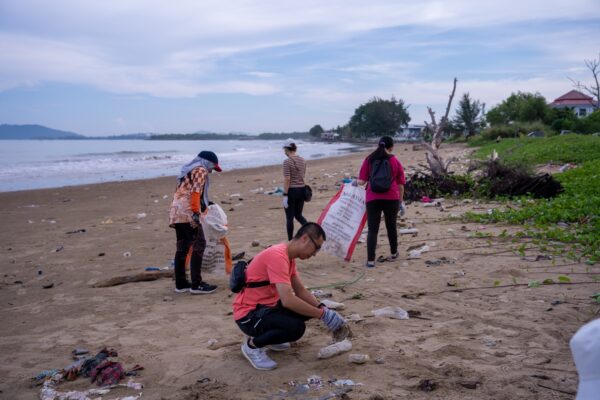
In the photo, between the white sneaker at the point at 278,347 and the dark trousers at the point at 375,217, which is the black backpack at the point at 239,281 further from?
the dark trousers at the point at 375,217

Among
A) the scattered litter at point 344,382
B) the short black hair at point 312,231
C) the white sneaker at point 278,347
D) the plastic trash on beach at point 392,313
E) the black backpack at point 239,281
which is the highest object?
the short black hair at point 312,231

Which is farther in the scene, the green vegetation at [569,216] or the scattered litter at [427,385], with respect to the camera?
the green vegetation at [569,216]

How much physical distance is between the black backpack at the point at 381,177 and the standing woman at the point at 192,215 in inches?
79.4

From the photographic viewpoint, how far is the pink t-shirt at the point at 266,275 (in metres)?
3.90

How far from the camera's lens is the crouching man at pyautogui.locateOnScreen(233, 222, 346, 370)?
12.8 feet

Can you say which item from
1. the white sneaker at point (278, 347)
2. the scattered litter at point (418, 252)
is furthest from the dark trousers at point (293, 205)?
the white sneaker at point (278, 347)

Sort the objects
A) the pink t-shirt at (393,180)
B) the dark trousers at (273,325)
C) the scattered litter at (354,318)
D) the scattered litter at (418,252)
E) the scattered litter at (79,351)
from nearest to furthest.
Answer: the dark trousers at (273,325) → the scattered litter at (79,351) → the scattered litter at (354,318) → the pink t-shirt at (393,180) → the scattered litter at (418,252)

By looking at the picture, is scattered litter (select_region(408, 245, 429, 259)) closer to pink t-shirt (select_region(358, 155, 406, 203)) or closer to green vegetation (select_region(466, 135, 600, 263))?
pink t-shirt (select_region(358, 155, 406, 203))

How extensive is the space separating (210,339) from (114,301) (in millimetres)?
1884

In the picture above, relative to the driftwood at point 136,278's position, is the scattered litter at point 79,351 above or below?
below

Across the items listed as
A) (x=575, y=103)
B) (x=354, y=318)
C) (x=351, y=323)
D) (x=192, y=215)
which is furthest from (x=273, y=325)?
(x=575, y=103)

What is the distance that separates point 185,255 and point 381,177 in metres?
2.62

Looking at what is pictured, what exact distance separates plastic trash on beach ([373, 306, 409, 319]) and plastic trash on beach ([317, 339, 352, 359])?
2.94ft

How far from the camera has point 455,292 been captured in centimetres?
545
